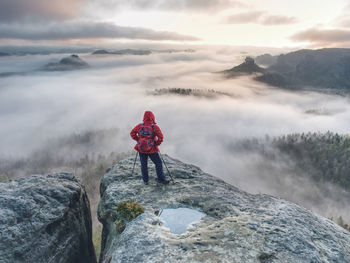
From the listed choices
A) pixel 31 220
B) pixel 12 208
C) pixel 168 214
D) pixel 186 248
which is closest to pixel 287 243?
pixel 186 248

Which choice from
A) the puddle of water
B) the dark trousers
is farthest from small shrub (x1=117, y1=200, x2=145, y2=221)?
the dark trousers

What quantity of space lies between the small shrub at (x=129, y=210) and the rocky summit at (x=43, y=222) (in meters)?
4.67

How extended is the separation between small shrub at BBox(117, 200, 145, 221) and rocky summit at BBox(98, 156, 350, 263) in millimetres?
374

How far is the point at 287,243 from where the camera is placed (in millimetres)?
11953

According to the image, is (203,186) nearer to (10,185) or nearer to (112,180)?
(112,180)

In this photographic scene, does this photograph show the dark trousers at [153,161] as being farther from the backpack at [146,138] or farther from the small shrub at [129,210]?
the small shrub at [129,210]

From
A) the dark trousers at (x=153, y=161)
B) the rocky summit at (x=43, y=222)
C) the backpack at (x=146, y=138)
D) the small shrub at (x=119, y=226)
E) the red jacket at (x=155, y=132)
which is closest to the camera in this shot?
the rocky summit at (x=43, y=222)

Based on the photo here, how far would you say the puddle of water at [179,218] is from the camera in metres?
13.7

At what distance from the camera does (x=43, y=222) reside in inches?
602

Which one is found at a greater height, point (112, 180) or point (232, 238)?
point (232, 238)

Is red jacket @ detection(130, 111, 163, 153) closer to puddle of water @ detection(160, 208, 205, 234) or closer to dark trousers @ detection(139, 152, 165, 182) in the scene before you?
dark trousers @ detection(139, 152, 165, 182)

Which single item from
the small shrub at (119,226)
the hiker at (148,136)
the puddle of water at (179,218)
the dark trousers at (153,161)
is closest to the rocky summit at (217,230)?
the small shrub at (119,226)

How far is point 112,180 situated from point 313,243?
1522 cm

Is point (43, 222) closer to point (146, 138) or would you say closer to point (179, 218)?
point (146, 138)
